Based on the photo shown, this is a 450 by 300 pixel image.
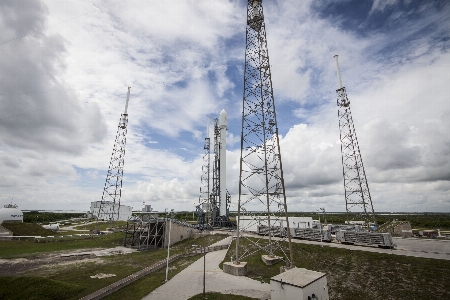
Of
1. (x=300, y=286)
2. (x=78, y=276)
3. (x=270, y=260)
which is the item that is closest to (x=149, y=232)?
(x=78, y=276)

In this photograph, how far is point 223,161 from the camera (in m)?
67.9

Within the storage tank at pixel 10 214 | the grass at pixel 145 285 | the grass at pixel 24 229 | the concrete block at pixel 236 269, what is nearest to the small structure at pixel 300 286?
the concrete block at pixel 236 269

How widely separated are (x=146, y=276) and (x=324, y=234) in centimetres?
2622

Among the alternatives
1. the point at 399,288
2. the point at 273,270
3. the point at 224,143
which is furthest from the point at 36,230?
the point at 399,288

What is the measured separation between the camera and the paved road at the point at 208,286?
19109 mm

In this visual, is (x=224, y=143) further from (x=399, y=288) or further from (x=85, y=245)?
(x=399, y=288)

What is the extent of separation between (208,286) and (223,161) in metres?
47.8

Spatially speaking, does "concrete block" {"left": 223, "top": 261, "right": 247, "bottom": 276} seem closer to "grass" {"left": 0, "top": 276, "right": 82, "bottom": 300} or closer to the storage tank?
"grass" {"left": 0, "top": 276, "right": 82, "bottom": 300}

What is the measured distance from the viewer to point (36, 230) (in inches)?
2141

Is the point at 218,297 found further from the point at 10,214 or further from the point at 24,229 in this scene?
the point at 10,214

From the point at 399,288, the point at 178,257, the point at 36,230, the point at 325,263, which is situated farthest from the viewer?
the point at 36,230

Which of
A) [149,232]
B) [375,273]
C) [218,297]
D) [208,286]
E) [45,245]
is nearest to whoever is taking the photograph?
[218,297]

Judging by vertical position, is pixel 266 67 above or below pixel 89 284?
above

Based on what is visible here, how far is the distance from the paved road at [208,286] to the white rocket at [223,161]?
4004 centimetres
